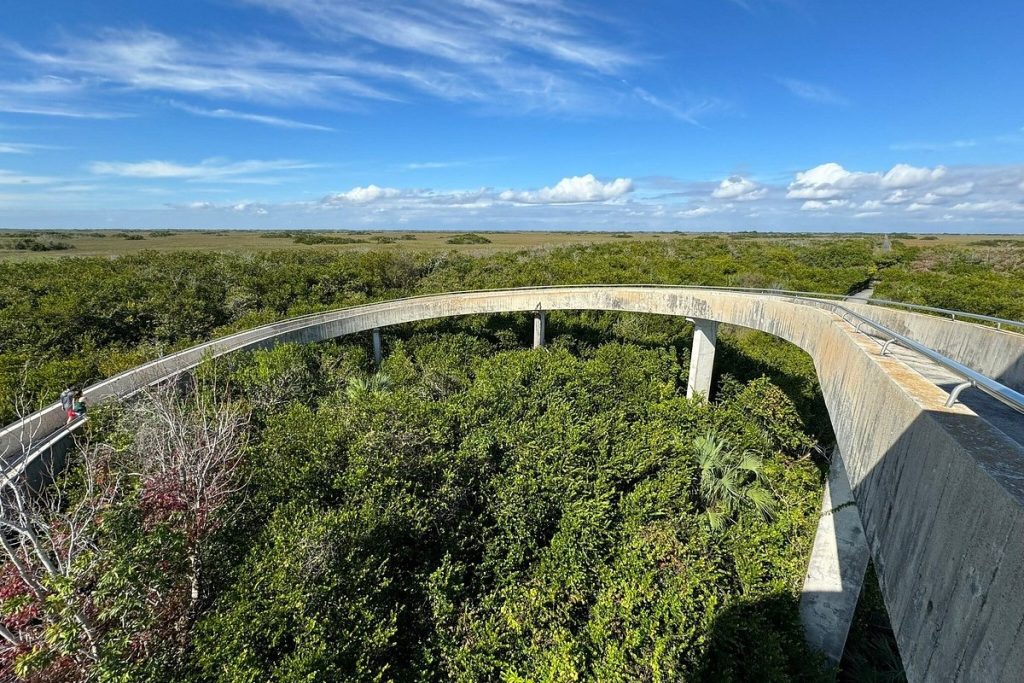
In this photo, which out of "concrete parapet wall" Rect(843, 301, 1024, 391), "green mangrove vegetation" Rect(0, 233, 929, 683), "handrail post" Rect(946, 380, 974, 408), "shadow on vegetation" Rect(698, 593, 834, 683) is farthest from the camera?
"shadow on vegetation" Rect(698, 593, 834, 683)

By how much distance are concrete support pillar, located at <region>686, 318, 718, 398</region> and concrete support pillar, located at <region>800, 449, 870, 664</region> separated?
1232 centimetres

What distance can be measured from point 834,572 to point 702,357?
14.5 metres

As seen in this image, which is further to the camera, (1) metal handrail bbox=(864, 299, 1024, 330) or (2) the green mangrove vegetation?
(2) the green mangrove vegetation

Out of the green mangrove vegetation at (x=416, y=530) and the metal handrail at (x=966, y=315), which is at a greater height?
the metal handrail at (x=966, y=315)

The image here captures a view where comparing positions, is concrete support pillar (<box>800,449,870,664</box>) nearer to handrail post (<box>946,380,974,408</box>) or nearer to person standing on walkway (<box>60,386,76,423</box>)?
handrail post (<box>946,380,974,408</box>)

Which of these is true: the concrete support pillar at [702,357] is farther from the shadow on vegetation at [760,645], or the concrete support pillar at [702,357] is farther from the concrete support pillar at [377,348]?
the concrete support pillar at [377,348]

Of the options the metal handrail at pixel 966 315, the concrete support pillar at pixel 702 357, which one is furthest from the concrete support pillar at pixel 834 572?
the concrete support pillar at pixel 702 357

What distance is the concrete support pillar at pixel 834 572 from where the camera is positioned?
11.7m

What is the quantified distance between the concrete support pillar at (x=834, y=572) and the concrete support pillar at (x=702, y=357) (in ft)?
40.4

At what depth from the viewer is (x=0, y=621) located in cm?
761

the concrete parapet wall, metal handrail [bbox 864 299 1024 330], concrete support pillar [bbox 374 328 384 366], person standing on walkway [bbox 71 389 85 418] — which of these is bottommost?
concrete support pillar [bbox 374 328 384 366]

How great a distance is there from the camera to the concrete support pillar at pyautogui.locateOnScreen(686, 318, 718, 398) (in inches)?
973

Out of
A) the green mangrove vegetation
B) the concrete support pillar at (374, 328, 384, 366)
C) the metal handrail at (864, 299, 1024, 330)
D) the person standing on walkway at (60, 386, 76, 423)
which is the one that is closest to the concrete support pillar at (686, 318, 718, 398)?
the green mangrove vegetation

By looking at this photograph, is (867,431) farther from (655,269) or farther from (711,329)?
(655,269)
